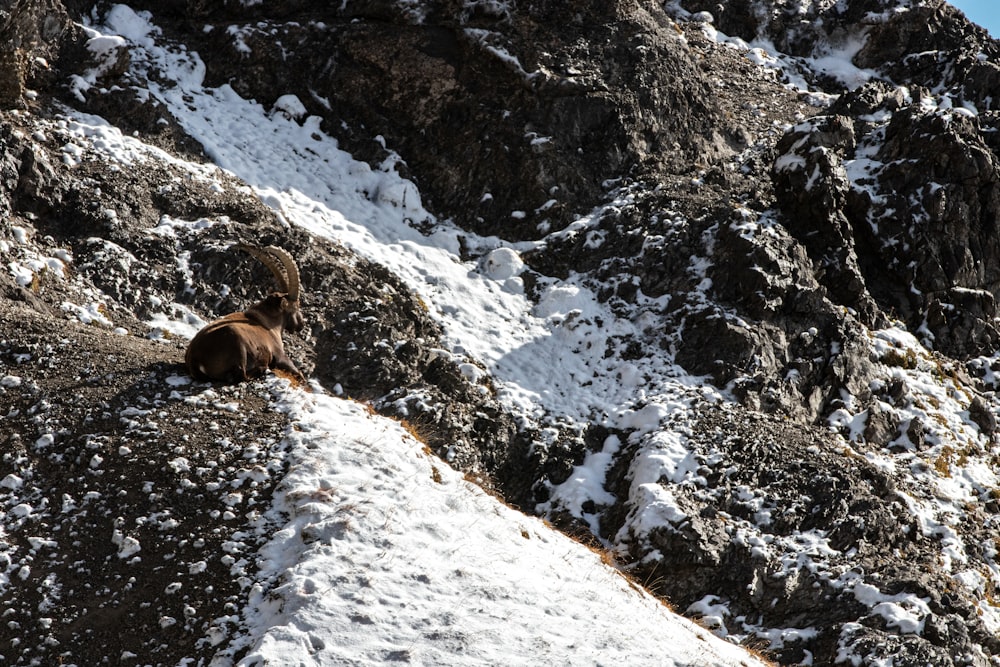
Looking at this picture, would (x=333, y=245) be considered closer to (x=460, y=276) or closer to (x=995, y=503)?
(x=460, y=276)

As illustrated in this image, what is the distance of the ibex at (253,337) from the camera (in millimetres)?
11094

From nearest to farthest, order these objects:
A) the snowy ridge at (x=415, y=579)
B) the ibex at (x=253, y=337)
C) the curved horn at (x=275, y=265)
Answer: the snowy ridge at (x=415, y=579)
the ibex at (x=253, y=337)
the curved horn at (x=275, y=265)

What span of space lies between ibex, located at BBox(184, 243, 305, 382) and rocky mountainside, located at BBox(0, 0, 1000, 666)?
1.21ft

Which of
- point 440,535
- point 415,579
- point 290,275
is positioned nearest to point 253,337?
point 290,275

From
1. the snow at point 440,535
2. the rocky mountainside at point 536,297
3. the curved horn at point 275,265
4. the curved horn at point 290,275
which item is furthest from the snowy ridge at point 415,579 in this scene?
the curved horn at point 275,265

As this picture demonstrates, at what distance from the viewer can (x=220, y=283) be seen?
583 inches

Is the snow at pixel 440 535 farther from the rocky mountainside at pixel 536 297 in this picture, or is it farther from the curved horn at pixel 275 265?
the curved horn at pixel 275 265

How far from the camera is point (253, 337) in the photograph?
465 inches

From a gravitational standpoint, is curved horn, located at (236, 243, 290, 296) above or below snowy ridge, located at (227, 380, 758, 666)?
above

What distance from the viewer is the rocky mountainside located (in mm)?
10125

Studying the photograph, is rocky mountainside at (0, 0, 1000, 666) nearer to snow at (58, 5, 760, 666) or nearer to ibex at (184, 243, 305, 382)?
snow at (58, 5, 760, 666)

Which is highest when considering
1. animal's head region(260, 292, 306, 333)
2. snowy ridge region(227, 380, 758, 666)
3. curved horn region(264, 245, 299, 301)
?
curved horn region(264, 245, 299, 301)

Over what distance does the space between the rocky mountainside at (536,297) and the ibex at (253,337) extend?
1.21 feet

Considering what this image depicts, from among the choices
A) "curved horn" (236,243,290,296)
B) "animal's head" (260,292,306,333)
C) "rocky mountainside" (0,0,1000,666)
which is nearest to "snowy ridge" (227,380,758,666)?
"rocky mountainside" (0,0,1000,666)
